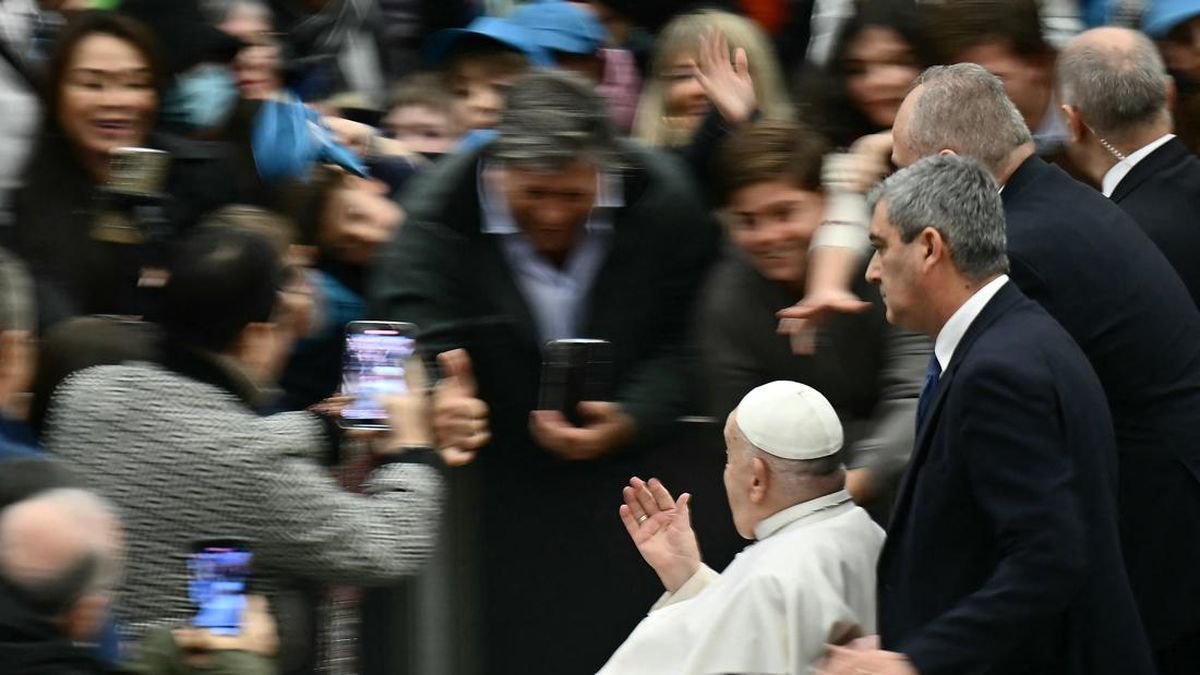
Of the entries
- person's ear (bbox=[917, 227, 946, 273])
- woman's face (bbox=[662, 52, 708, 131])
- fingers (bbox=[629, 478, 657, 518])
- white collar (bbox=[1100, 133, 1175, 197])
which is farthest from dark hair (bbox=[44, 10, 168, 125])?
person's ear (bbox=[917, 227, 946, 273])

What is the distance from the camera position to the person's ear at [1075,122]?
5867 millimetres

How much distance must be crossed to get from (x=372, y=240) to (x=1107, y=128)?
221 cm

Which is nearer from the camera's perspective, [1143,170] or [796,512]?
[796,512]

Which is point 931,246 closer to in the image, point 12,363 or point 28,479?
point 28,479

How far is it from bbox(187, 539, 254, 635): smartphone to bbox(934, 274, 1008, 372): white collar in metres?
1.50

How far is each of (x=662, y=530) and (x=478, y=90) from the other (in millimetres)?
2459

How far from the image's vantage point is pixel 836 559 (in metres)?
4.73

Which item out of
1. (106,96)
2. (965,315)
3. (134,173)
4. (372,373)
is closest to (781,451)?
(965,315)

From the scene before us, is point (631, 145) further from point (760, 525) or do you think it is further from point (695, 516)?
point (760, 525)

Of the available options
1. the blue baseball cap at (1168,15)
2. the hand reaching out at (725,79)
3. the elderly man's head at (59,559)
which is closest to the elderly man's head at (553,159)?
Result: the hand reaching out at (725,79)

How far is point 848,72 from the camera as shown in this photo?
6523 mm

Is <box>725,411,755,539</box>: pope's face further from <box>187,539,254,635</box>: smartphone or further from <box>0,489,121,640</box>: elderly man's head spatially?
<box>0,489,121,640</box>: elderly man's head

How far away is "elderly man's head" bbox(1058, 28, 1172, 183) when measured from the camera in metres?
5.78

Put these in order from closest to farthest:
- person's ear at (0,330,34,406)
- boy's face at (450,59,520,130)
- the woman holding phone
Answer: person's ear at (0,330,34,406), the woman holding phone, boy's face at (450,59,520,130)
